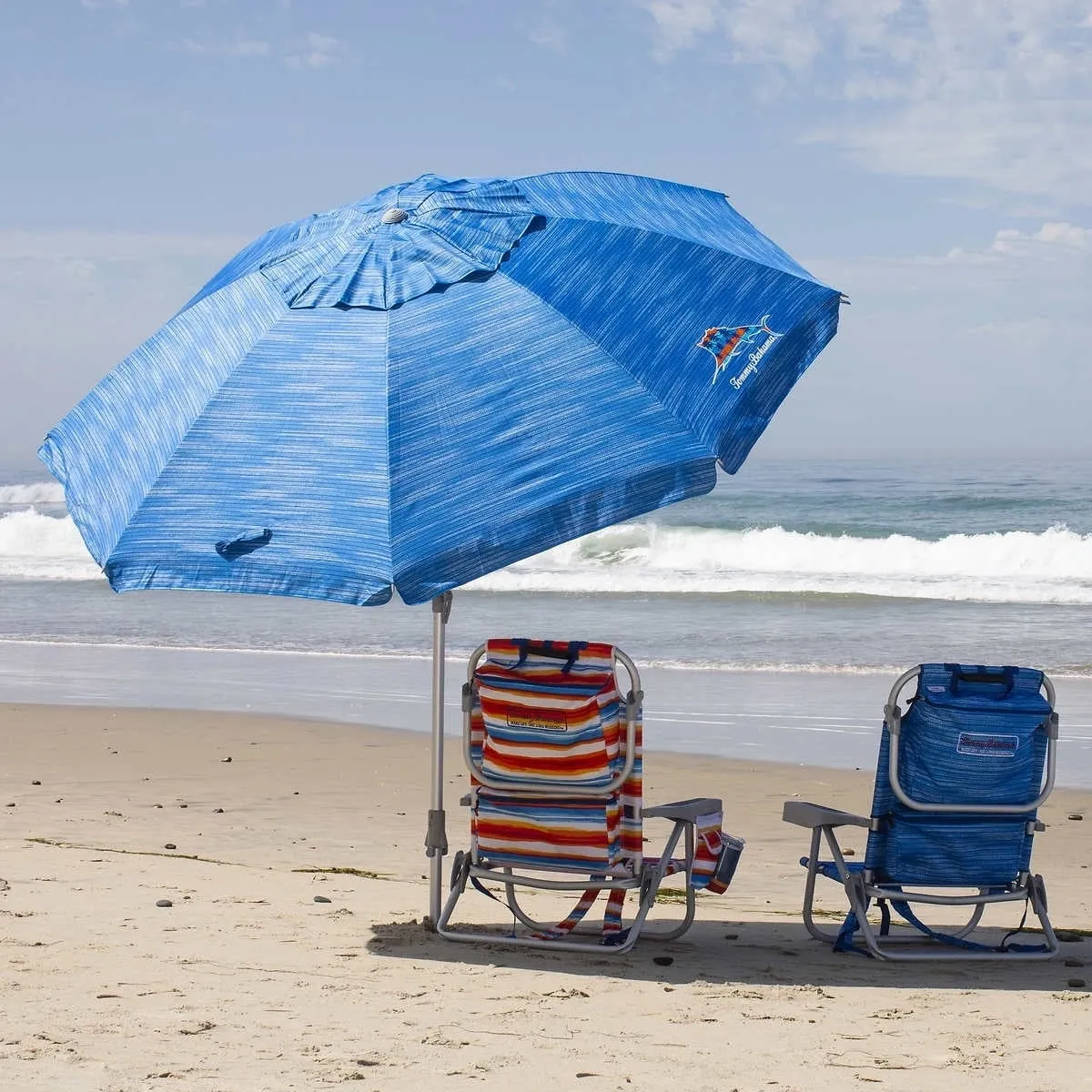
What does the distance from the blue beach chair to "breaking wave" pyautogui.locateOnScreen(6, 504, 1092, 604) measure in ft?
49.0

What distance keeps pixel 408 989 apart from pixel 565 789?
2.45ft

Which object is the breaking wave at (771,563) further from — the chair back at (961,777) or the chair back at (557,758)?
the chair back at (557,758)

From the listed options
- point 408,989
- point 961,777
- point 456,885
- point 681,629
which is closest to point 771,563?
point 681,629

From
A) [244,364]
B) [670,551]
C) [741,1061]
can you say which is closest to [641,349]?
[244,364]

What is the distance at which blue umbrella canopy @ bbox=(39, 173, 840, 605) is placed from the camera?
384 centimetres

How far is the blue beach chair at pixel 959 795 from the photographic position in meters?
4.52

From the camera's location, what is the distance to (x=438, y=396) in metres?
4.02

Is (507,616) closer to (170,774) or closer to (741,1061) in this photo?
(170,774)

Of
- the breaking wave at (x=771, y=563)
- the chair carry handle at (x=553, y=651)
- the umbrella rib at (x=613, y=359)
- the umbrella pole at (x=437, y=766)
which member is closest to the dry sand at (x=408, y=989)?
the umbrella pole at (x=437, y=766)

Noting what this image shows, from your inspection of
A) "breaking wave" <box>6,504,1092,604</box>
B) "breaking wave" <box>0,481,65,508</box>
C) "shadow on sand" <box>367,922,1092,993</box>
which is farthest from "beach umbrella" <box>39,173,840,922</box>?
"breaking wave" <box>0,481,65,508</box>

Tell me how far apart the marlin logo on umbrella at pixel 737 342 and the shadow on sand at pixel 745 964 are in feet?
5.79

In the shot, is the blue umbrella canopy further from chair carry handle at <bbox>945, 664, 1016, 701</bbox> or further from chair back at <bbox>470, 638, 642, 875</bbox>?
chair carry handle at <bbox>945, 664, 1016, 701</bbox>

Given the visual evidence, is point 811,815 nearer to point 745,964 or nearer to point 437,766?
point 745,964

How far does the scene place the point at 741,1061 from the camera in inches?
138
